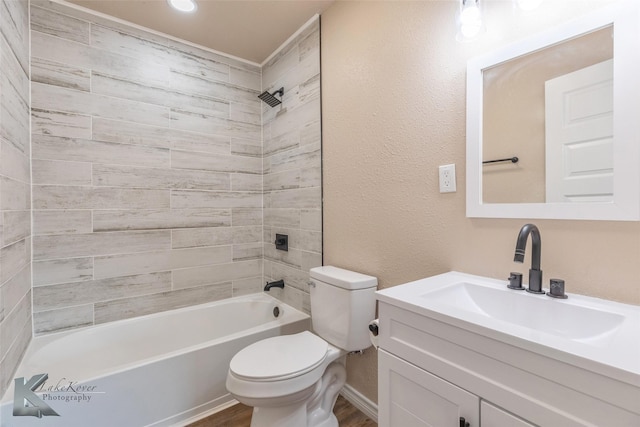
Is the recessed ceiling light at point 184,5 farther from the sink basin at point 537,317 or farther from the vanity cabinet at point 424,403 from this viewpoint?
the vanity cabinet at point 424,403

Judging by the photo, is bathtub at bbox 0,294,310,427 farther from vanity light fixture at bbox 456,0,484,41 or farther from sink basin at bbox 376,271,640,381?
vanity light fixture at bbox 456,0,484,41

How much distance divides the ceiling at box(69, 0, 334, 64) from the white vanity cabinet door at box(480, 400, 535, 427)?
6.92ft

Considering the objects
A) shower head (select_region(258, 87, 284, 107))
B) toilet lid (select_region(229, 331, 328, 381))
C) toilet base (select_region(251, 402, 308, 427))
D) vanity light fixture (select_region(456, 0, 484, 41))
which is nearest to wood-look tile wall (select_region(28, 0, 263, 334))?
shower head (select_region(258, 87, 284, 107))

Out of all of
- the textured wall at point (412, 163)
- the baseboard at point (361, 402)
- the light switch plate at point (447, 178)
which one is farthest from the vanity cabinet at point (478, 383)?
the baseboard at point (361, 402)

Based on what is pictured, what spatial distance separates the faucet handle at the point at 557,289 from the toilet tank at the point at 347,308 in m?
0.76

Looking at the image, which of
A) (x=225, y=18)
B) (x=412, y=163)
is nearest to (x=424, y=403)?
(x=412, y=163)

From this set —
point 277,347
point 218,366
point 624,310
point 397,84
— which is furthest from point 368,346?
point 397,84

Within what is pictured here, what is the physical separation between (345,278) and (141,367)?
1142 millimetres

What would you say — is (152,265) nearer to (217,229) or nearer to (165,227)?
(165,227)

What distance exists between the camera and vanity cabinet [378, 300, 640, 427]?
54cm

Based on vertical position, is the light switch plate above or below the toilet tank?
above

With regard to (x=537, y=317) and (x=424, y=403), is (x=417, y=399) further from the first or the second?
(x=537, y=317)

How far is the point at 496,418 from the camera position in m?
0.68

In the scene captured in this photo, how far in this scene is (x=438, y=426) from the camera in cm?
80
